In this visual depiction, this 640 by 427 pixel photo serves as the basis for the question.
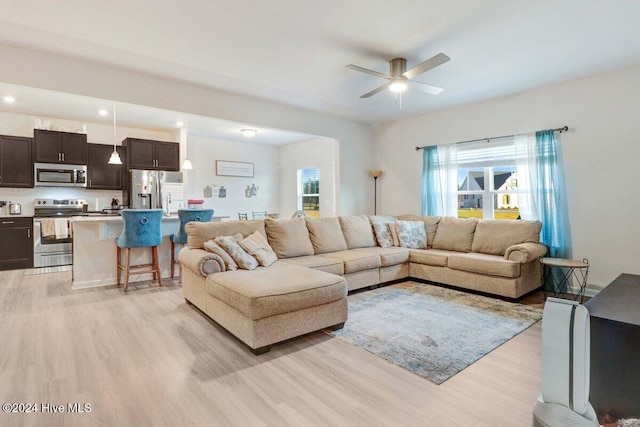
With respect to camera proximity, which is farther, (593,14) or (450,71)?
(450,71)

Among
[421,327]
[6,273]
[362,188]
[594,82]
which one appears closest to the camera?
[421,327]

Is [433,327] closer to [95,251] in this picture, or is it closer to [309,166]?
[95,251]

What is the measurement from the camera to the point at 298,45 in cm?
312

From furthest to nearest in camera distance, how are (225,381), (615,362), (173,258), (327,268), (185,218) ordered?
(173,258) < (185,218) < (327,268) < (225,381) < (615,362)

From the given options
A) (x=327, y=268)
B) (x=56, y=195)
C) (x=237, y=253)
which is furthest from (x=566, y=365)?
(x=56, y=195)

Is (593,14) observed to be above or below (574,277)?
above

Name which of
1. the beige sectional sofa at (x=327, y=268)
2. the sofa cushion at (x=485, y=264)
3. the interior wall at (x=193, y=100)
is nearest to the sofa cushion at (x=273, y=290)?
the beige sectional sofa at (x=327, y=268)


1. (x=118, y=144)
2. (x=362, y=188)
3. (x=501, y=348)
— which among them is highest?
(x=118, y=144)

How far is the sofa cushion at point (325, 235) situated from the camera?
4316 mm

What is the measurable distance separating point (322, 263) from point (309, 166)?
4.44 metres

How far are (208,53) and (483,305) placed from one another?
398cm

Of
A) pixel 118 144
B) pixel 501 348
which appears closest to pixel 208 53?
pixel 501 348

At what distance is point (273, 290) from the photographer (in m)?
2.47

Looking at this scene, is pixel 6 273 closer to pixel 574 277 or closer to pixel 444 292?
pixel 444 292
